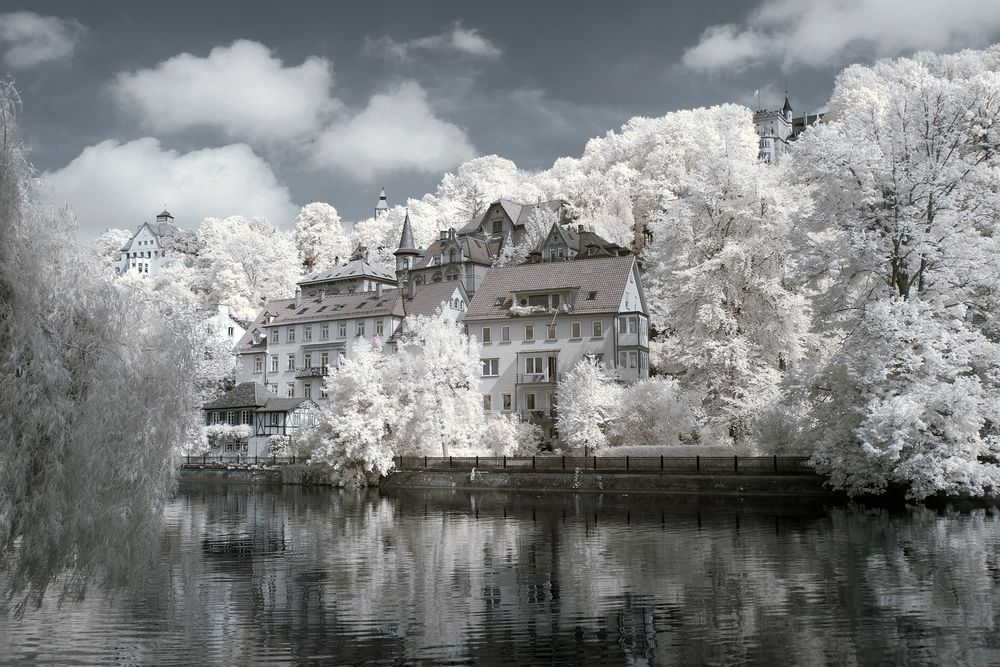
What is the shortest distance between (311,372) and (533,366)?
87.0 ft

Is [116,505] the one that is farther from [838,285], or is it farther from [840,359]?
[838,285]

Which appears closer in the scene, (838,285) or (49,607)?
(49,607)

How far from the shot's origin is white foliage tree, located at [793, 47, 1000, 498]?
35719mm

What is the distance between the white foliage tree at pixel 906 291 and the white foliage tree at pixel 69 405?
95.0 ft

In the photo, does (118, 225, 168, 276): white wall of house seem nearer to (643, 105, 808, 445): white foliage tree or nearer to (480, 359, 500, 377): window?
(480, 359, 500, 377): window

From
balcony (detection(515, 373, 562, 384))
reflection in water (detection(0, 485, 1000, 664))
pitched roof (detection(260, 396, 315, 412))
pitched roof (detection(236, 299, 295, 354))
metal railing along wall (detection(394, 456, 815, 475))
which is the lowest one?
reflection in water (detection(0, 485, 1000, 664))

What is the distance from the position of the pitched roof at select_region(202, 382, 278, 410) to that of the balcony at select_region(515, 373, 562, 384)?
91.4ft

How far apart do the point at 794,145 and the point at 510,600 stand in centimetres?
3071

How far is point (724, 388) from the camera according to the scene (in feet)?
165

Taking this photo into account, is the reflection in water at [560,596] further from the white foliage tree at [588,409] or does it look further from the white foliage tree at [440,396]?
the white foliage tree at [440,396]

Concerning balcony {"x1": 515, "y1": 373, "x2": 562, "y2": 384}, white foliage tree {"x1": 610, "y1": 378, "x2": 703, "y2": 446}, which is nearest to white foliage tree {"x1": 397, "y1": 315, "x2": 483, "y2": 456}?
balcony {"x1": 515, "y1": 373, "x2": 562, "y2": 384}

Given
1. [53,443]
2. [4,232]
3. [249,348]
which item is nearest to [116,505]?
[53,443]

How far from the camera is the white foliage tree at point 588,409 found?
189 ft

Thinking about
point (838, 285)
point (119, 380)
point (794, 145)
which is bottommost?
point (119, 380)
